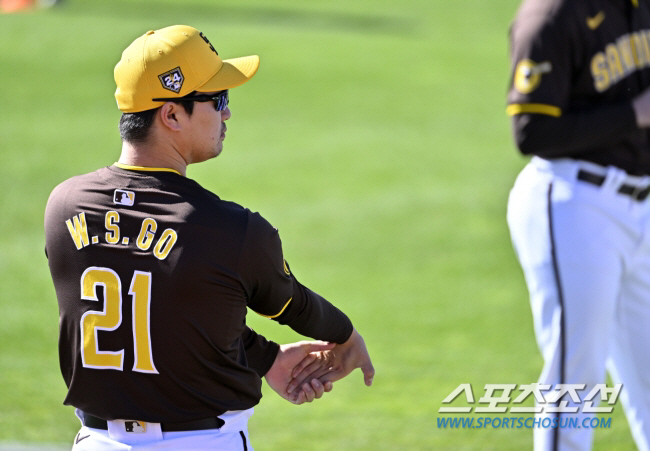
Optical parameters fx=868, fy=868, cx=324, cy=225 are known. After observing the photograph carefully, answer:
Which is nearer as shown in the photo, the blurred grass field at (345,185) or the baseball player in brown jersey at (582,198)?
the baseball player in brown jersey at (582,198)

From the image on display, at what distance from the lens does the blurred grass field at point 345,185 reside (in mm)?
5777

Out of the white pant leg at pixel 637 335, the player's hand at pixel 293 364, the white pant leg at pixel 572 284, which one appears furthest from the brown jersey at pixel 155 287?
A: the white pant leg at pixel 637 335

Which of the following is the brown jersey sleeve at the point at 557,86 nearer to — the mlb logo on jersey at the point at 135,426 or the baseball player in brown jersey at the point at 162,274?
the baseball player in brown jersey at the point at 162,274

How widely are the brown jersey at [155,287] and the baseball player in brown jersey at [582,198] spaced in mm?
1349

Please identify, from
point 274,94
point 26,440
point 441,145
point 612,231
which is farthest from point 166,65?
point 274,94

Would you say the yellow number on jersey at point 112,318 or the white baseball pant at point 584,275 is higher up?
the yellow number on jersey at point 112,318

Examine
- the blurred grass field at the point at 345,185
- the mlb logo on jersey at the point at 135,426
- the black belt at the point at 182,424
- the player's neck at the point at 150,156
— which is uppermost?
the player's neck at the point at 150,156

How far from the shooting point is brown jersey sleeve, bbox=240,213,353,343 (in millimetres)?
2540

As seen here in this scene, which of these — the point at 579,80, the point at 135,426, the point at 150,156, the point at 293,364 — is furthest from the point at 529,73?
the point at 135,426

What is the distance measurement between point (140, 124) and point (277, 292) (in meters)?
0.66

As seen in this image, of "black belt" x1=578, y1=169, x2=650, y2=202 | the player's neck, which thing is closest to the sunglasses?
the player's neck

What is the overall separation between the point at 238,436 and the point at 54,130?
1157 centimetres

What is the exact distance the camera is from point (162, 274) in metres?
2.48

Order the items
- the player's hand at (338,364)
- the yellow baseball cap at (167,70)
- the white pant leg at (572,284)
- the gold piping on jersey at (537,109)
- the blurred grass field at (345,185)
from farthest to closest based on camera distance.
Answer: the blurred grass field at (345,185), the gold piping on jersey at (537,109), the white pant leg at (572,284), the player's hand at (338,364), the yellow baseball cap at (167,70)
